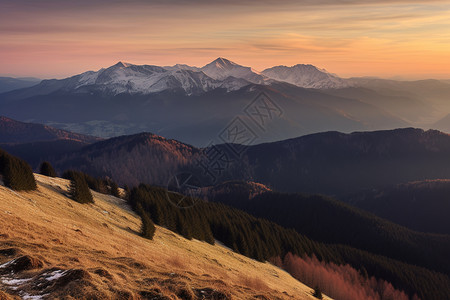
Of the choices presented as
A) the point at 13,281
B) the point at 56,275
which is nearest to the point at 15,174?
the point at 13,281

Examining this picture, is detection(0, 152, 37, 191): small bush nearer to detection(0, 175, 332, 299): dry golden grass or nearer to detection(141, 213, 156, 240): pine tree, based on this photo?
detection(0, 175, 332, 299): dry golden grass

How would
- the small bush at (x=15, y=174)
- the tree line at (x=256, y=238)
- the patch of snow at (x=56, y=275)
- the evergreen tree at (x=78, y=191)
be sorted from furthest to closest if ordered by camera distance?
1. the tree line at (x=256, y=238)
2. the evergreen tree at (x=78, y=191)
3. the small bush at (x=15, y=174)
4. the patch of snow at (x=56, y=275)

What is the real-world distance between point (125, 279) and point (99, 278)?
2926 mm

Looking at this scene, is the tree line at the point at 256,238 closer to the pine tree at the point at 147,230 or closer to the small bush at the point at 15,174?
the pine tree at the point at 147,230

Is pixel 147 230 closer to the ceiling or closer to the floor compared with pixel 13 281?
closer to the floor

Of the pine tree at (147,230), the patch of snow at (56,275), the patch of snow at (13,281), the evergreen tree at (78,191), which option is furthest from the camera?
the evergreen tree at (78,191)

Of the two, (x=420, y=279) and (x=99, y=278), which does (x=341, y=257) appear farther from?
(x=99, y=278)

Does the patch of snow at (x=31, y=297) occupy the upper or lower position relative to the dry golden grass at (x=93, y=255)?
upper

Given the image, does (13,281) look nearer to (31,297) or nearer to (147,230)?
(31,297)

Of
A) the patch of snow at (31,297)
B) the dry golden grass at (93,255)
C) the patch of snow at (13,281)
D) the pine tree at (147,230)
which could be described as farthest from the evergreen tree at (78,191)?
the patch of snow at (31,297)

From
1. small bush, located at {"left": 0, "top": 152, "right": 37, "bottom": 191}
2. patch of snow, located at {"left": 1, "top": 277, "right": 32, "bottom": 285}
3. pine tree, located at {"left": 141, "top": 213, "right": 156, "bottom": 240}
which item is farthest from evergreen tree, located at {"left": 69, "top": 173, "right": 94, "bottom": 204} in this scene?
patch of snow, located at {"left": 1, "top": 277, "right": 32, "bottom": 285}

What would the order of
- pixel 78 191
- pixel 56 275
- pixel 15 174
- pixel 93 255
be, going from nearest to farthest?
pixel 56 275 → pixel 93 255 → pixel 15 174 → pixel 78 191

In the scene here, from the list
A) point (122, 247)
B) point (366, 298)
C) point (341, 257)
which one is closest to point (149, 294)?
point (122, 247)

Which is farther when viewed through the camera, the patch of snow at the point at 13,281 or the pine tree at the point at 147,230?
the pine tree at the point at 147,230
